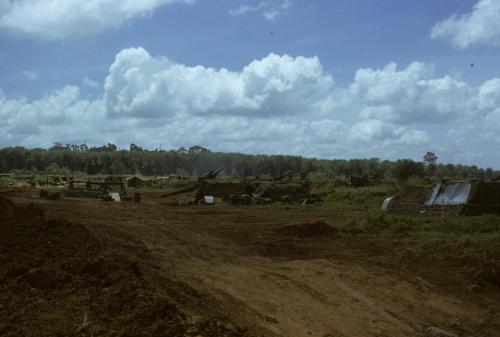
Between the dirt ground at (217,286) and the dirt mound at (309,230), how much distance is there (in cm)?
61

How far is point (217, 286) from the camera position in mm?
9812

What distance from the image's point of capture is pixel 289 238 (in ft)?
57.8

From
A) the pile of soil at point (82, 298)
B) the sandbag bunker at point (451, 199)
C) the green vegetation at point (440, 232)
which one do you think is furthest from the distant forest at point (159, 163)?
the pile of soil at point (82, 298)

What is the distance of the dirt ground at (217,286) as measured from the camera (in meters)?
6.90

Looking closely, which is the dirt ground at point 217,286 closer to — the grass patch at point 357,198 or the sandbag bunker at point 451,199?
the sandbag bunker at point 451,199

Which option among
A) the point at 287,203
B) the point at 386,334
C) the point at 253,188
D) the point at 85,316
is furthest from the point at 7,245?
the point at 253,188

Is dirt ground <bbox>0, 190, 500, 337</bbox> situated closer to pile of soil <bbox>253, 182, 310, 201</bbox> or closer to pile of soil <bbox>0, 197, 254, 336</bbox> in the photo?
pile of soil <bbox>0, 197, 254, 336</bbox>

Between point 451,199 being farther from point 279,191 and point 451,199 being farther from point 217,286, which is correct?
point 217,286

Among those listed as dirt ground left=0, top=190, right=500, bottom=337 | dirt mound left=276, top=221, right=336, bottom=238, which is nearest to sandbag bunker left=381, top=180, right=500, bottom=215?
dirt mound left=276, top=221, right=336, bottom=238

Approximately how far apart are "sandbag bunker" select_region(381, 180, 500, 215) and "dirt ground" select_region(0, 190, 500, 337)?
6.61 m

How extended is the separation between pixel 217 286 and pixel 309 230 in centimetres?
906

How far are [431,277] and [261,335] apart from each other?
6612mm

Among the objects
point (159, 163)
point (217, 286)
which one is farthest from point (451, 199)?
point (159, 163)

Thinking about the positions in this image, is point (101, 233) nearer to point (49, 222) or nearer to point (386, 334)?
point (49, 222)
